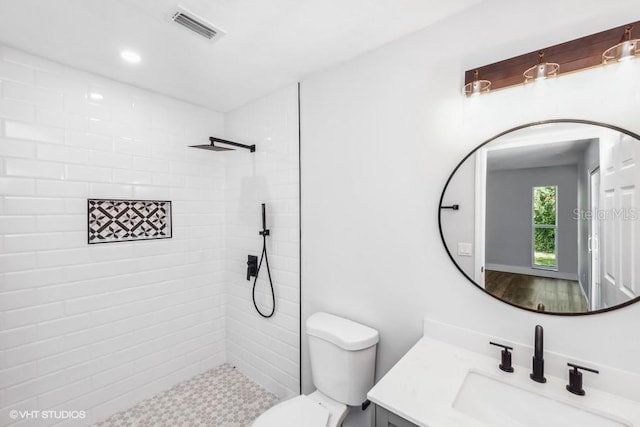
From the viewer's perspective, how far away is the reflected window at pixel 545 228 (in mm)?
1170

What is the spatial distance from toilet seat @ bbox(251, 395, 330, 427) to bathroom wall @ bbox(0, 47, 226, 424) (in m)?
1.26

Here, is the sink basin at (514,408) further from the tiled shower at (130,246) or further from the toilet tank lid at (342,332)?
the tiled shower at (130,246)

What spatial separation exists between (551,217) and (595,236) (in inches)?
5.8

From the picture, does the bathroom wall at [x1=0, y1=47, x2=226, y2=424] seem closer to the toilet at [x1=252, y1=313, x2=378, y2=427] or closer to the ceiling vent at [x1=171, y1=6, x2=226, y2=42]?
the ceiling vent at [x1=171, y1=6, x2=226, y2=42]

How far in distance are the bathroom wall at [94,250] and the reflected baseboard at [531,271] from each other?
2157 mm

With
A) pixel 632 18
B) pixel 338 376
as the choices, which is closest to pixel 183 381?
pixel 338 376

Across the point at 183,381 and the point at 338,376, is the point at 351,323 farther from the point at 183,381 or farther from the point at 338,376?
the point at 183,381

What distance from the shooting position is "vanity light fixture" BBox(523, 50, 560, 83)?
112 centimetres

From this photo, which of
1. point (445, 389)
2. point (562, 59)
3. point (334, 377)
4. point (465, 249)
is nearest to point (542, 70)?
point (562, 59)

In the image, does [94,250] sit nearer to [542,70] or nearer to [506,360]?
[506,360]

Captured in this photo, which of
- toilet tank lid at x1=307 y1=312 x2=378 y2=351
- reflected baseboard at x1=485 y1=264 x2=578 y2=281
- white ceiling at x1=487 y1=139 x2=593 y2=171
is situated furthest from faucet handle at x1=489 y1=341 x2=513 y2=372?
white ceiling at x1=487 y1=139 x2=593 y2=171

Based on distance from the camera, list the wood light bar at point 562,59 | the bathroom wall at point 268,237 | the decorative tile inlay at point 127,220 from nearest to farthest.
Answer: the wood light bar at point 562,59 < the decorative tile inlay at point 127,220 < the bathroom wall at point 268,237

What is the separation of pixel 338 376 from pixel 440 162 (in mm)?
1233

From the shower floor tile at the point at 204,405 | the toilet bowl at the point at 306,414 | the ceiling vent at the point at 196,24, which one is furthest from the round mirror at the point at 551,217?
the shower floor tile at the point at 204,405
